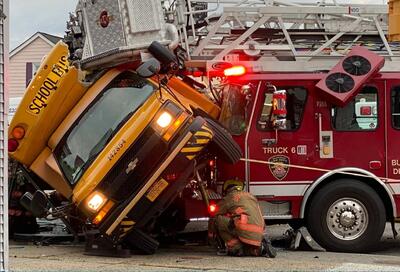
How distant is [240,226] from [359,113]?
7.49 feet

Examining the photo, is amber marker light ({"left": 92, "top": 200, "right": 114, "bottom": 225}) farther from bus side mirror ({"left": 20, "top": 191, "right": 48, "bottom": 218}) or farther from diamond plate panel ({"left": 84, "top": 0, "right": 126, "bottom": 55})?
diamond plate panel ({"left": 84, "top": 0, "right": 126, "bottom": 55})

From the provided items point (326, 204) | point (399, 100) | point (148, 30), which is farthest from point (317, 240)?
point (148, 30)

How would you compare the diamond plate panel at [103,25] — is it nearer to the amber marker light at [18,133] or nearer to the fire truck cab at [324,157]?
the amber marker light at [18,133]

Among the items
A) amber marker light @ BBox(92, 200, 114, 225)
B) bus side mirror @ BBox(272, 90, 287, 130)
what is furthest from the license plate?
bus side mirror @ BBox(272, 90, 287, 130)

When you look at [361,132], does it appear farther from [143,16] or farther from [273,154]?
[143,16]

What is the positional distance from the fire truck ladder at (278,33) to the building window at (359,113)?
1.44 ft

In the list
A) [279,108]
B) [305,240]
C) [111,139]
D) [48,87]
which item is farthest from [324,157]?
[48,87]

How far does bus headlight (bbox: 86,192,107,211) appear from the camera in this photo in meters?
6.97

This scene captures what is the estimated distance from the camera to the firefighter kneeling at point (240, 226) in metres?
7.40

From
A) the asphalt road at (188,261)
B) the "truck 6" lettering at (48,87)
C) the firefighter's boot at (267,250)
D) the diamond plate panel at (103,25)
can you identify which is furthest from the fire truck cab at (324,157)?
the "truck 6" lettering at (48,87)

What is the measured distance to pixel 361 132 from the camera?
844 centimetres

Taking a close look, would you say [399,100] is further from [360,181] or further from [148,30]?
[148,30]

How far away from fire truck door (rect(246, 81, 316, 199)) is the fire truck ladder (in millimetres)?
553

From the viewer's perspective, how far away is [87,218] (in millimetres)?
7184
